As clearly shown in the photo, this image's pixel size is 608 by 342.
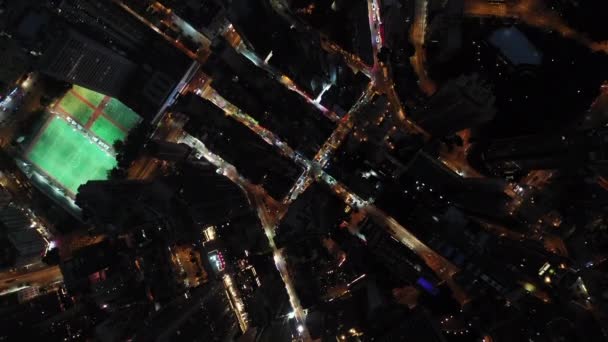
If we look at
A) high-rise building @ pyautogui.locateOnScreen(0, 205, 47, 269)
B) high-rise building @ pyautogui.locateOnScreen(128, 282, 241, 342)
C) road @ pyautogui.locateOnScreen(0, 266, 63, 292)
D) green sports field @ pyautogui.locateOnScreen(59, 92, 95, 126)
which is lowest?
road @ pyautogui.locateOnScreen(0, 266, 63, 292)

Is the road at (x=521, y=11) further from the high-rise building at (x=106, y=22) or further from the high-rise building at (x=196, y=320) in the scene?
the high-rise building at (x=196, y=320)

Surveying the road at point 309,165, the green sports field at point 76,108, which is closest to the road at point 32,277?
the green sports field at point 76,108

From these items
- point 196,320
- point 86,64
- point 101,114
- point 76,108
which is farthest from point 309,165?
point 76,108

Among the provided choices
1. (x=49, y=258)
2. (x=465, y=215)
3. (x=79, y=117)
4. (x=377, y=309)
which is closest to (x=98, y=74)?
(x=79, y=117)

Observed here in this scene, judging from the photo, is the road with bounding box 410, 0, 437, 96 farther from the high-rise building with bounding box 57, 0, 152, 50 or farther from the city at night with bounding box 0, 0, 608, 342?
the high-rise building with bounding box 57, 0, 152, 50

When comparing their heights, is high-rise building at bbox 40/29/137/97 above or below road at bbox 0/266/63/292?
above

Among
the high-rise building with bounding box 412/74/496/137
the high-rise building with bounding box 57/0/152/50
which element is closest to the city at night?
the high-rise building with bounding box 57/0/152/50

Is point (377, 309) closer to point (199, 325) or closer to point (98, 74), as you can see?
point (199, 325)
